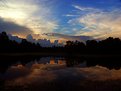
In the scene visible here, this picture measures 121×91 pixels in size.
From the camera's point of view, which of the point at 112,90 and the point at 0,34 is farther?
the point at 0,34

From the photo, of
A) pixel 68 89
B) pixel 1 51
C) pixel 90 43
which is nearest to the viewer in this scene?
pixel 68 89

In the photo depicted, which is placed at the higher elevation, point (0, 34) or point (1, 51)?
point (0, 34)

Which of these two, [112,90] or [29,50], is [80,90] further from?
[29,50]

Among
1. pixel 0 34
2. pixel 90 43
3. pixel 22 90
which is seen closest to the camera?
pixel 22 90

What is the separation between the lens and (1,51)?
12900cm

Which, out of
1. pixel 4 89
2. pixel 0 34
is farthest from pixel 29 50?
pixel 4 89

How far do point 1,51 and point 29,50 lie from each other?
44243 mm

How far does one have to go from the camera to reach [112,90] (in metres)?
22.2

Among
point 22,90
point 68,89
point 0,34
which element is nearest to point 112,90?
point 68,89

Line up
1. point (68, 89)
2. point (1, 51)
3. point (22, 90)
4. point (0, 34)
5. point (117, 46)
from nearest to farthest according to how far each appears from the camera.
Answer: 1. point (22, 90)
2. point (68, 89)
3. point (1, 51)
4. point (117, 46)
5. point (0, 34)

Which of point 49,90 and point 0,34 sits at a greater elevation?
point 0,34

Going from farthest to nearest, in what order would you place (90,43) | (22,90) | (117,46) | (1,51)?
(90,43) < (117,46) < (1,51) < (22,90)

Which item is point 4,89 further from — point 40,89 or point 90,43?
point 90,43

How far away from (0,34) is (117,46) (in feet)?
259
